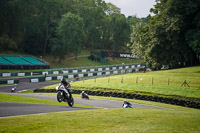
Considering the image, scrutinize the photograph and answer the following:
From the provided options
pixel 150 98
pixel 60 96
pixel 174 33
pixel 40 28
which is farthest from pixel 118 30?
pixel 60 96

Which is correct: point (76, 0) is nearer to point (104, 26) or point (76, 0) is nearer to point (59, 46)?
Result: point (104, 26)

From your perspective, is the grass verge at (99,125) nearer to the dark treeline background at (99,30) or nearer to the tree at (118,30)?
the dark treeline background at (99,30)

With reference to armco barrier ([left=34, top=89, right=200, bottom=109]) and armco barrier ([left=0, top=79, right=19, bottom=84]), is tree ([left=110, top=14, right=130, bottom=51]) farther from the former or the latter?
armco barrier ([left=34, top=89, right=200, bottom=109])

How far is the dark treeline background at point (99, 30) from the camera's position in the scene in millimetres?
52844

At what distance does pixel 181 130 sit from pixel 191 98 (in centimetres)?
2018

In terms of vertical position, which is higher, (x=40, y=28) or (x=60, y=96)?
(x=40, y=28)

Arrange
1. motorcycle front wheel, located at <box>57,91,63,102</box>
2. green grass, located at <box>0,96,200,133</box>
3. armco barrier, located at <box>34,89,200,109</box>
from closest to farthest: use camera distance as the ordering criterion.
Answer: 1. green grass, located at <box>0,96,200,133</box>
2. motorcycle front wheel, located at <box>57,91,63,102</box>
3. armco barrier, located at <box>34,89,200,109</box>

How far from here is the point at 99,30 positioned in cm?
9850

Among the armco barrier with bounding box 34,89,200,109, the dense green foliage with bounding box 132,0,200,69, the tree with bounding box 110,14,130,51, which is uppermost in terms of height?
the tree with bounding box 110,14,130,51

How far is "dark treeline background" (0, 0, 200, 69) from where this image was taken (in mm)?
52844

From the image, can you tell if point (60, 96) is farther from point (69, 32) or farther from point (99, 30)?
point (99, 30)

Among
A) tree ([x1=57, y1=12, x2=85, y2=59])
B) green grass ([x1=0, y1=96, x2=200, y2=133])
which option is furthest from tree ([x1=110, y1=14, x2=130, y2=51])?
green grass ([x1=0, y1=96, x2=200, y2=133])

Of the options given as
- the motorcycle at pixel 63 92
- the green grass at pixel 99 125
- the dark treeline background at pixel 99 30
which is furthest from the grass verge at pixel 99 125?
the dark treeline background at pixel 99 30

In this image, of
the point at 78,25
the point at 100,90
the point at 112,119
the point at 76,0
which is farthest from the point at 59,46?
the point at 112,119
